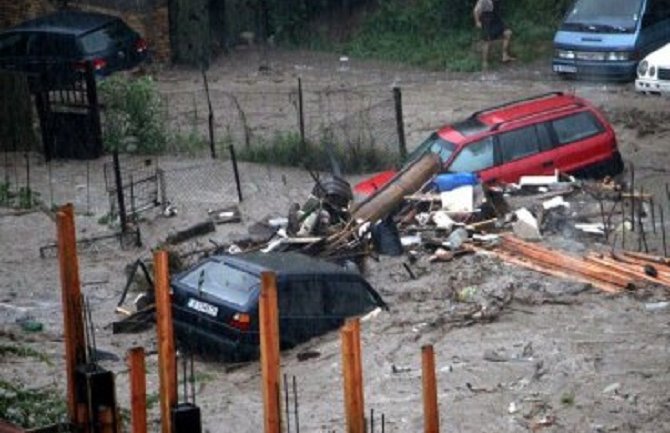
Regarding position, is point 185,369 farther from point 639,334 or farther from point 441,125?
point 441,125

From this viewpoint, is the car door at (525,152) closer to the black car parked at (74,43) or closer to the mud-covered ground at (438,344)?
the mud-covered ground at (438,344)

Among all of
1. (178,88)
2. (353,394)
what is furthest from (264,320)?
(178,88)

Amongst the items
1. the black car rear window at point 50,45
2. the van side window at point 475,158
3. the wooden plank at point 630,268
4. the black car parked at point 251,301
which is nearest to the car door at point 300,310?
the black car parked at point 251,301

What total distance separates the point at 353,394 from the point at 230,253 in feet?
24.5

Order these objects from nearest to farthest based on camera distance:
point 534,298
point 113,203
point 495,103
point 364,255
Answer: point 534,298, point 364,255, point 113,203, point 495,103

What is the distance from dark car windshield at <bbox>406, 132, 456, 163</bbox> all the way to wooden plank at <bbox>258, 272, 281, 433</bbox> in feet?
34.8

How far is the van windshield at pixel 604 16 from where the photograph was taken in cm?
3225

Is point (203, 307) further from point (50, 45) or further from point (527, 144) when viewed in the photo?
point (50, 45)

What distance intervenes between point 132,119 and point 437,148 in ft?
18.6

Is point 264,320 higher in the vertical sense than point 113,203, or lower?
higher

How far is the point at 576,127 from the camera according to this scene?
84.8 feet

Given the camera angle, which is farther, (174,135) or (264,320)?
(174,135)

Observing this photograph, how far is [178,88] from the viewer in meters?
33.8

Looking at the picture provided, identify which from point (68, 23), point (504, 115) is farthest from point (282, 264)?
point (68, 23)
